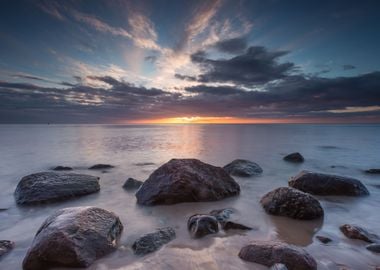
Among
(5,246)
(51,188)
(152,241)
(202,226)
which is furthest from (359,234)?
(51,188)

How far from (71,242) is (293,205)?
4.48 m

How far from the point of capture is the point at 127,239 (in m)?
4.08

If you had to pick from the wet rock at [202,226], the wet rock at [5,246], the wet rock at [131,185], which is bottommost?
the wet rock at [131,185]

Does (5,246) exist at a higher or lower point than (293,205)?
lower

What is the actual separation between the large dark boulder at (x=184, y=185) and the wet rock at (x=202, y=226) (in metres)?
1.72

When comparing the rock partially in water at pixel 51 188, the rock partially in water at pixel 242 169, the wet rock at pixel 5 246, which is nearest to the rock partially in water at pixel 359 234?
the rock partially in water at pixel 242 169

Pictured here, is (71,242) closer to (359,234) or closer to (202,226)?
(202,226)

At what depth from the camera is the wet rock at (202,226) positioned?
4.13 meters

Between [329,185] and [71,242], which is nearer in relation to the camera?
[71,242]

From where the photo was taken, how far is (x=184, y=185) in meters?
6.23

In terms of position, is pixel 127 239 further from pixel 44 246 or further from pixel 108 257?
pixel 44 246

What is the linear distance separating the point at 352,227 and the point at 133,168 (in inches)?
391

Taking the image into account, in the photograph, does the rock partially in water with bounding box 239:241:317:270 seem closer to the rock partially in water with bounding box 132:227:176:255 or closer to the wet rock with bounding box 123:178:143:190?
the rock partially in water with bounding box 132:227:176:255

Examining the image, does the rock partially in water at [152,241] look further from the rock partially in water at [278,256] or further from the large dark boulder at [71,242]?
the rock partially in water at [278,256]
